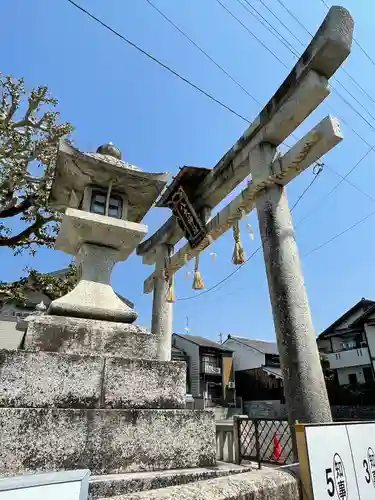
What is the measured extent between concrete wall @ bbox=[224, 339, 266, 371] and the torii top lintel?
2418 cm

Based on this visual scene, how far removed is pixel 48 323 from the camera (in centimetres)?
282

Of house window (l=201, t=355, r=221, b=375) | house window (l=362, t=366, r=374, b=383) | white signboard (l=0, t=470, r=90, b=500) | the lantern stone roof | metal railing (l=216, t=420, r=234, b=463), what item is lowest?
metal railing (l=216, t=420, r=234, b=463)

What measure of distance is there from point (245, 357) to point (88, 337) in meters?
28.7

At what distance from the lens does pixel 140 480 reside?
7.12 ft

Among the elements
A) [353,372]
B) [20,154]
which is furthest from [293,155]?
[353,372]

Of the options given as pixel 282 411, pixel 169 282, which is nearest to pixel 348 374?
pixel 282 411

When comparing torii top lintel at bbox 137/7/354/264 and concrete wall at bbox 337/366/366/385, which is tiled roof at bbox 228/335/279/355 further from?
torii top lintel at bbox 137/7/354/264

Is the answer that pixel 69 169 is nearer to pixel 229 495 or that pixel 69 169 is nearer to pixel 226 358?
pixel 229 495

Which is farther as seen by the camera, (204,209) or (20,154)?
(20,154)

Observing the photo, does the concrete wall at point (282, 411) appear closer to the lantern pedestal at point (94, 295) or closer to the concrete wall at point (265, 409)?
the concrete wall at point (265, 409)

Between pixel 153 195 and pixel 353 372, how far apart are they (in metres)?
25.6

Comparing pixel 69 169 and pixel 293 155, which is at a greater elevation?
pixel 293 155

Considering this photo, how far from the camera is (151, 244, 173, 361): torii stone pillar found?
27.1ft

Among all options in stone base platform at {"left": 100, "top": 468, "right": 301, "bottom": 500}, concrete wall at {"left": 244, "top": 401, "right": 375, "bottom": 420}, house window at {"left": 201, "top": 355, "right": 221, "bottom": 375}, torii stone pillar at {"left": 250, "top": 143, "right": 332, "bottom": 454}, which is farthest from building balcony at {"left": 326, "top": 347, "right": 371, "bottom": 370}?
stone base platform at {"left": 100, "top": 468, "right": 301, "bottom": 500}
